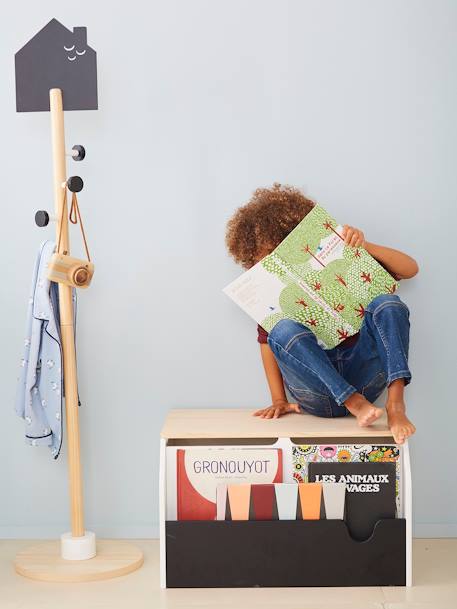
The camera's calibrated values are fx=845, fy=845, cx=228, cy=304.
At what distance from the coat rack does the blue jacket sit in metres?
0.03

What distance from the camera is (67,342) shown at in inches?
83.8

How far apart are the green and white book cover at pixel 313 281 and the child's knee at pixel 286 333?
10 centimetres

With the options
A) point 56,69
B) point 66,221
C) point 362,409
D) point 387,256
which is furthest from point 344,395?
point 56,69

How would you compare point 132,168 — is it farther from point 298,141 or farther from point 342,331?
point 342,331

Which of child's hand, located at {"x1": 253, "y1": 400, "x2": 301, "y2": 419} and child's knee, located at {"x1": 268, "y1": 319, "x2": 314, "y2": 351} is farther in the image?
child's hand, located at {"x1": 253, "y1": 400, "x2": 301, "y2": 419}

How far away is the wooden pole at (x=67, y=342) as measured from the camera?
2107 mm

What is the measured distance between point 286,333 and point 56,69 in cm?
93

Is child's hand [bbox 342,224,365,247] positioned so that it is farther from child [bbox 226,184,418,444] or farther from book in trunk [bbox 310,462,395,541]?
book in trunk [bbox 310,462,395,541]

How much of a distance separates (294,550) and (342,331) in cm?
57

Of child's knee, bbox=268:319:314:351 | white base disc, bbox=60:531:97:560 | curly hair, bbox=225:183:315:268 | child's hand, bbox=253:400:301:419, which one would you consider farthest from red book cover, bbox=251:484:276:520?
curly hair, bbox=225:183:315:268

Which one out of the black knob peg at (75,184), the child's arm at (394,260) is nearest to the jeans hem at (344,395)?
the child's arm at (394,260)

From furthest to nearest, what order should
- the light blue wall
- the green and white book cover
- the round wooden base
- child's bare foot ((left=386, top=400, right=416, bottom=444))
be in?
the light blue wall → the green and white book cover → the round wooden base → child's bare foot ((left=386, top=400, right=416, bottom=444))

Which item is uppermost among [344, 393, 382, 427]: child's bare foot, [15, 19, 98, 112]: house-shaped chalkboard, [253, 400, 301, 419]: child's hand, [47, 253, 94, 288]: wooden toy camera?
[15, 19, 98, 112]: house-shaped chalkboard

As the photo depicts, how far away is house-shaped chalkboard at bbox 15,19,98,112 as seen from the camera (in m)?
2.21
